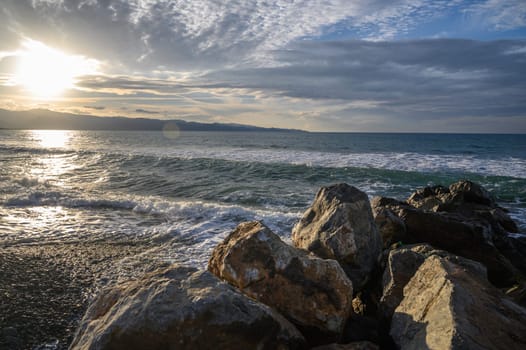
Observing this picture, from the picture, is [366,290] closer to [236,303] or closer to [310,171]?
[236,303]

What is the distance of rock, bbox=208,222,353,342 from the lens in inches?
151

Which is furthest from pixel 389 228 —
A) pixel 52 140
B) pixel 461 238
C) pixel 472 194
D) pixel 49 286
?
pixel 52 140

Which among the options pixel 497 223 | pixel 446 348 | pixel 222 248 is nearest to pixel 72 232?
pixel 222 248

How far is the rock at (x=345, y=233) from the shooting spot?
18.0 ft

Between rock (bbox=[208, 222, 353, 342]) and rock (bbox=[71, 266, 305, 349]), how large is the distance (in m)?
0.52

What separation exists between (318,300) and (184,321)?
172 centimetres

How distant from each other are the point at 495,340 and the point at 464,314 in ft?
0.92

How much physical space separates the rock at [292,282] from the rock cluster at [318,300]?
0.01 meters

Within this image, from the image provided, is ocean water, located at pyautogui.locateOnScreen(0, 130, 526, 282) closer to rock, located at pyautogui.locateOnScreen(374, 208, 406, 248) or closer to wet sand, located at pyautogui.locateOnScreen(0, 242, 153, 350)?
wet sand, located at pyautogui.locateOnScreen(0, 242, 153, 350)

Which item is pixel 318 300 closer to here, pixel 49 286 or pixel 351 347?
pixel 351 347

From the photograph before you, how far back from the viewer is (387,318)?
439 centimetres

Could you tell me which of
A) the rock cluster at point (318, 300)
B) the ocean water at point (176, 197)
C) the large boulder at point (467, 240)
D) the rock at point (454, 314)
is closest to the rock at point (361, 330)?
the rock cluster at point (318, 300)

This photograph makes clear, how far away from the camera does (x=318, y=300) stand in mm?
3898

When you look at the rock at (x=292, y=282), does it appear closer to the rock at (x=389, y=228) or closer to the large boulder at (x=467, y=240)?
the rock at (x=389, y=228)
